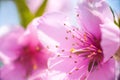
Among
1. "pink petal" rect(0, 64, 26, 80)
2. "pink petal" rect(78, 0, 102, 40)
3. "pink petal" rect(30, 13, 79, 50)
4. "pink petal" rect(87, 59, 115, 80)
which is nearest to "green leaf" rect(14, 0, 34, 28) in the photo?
"pink petal" rect(0, 64, 26, 80)

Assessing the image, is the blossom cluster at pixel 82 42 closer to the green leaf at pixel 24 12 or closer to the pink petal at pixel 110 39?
the pink petal at pixel 110 39

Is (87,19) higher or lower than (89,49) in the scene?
higher

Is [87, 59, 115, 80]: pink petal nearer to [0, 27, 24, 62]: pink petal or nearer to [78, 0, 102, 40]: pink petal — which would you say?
[78, 0, 102, 40]: pink petal

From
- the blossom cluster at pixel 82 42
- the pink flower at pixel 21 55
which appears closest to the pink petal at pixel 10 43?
the pink flower at pixel 21 55

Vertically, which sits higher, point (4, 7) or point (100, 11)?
point (100, 11)

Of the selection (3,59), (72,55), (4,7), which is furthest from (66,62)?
(4,7)

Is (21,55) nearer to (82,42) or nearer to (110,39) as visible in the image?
(82,42)

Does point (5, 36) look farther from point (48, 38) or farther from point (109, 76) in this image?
point (109, 76)

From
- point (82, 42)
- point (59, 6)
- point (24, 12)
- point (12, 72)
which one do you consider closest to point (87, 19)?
point (82, 42)
